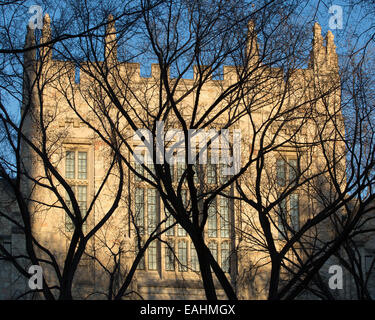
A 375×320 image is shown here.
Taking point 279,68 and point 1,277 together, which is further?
point 1,277

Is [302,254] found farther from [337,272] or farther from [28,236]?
[28,236]

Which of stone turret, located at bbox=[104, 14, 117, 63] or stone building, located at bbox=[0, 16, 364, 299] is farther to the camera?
stone building, located at bbox=[0, 16, 364, 299]

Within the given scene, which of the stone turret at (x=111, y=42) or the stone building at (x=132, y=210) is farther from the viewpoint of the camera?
the stone building at (x=132, y=210)

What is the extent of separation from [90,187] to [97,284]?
9.81ft

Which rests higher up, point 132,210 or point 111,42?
point 111,42

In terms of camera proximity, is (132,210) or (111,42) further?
(132,210)

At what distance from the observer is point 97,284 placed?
23.6m

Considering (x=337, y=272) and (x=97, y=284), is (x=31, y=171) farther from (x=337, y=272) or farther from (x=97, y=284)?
(x=337, y=272)

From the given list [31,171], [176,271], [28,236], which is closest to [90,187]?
[31,171]

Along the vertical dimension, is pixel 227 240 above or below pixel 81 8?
below
